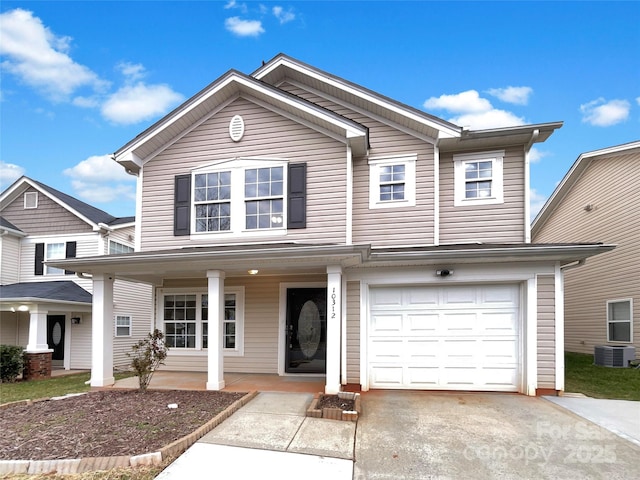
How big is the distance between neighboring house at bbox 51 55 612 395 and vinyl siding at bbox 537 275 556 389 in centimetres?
2

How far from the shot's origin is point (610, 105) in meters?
28.4

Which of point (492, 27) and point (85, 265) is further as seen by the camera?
point (492, 27)

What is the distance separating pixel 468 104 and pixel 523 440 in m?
29.1

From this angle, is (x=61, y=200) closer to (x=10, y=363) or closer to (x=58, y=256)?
(x=58, y=256)

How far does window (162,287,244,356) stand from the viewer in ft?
30.1

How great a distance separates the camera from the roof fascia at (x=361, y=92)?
841 cm

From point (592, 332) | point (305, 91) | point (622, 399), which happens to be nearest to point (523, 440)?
point (622, 399)

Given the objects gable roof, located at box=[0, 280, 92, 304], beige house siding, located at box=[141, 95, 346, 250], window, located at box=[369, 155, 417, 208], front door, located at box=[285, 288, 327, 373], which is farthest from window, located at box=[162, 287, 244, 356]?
gable roof, located at box=[0, 280, 92, 304]

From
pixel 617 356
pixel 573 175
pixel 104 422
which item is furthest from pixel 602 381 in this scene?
pixel 104 422

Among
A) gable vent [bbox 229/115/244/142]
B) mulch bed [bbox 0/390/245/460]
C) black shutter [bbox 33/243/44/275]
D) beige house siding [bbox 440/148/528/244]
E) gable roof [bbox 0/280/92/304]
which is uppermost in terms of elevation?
gable vent [bbox 229/115/244/142]

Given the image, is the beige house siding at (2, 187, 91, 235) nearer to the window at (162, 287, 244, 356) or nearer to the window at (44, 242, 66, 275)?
the window at (44, 242, 66, 275)

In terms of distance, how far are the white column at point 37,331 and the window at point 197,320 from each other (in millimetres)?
4752

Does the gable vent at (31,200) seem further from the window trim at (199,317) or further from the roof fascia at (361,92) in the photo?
the roof fascia at (361,92)

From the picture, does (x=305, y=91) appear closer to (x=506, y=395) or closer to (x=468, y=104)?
(x=506, y=395)
